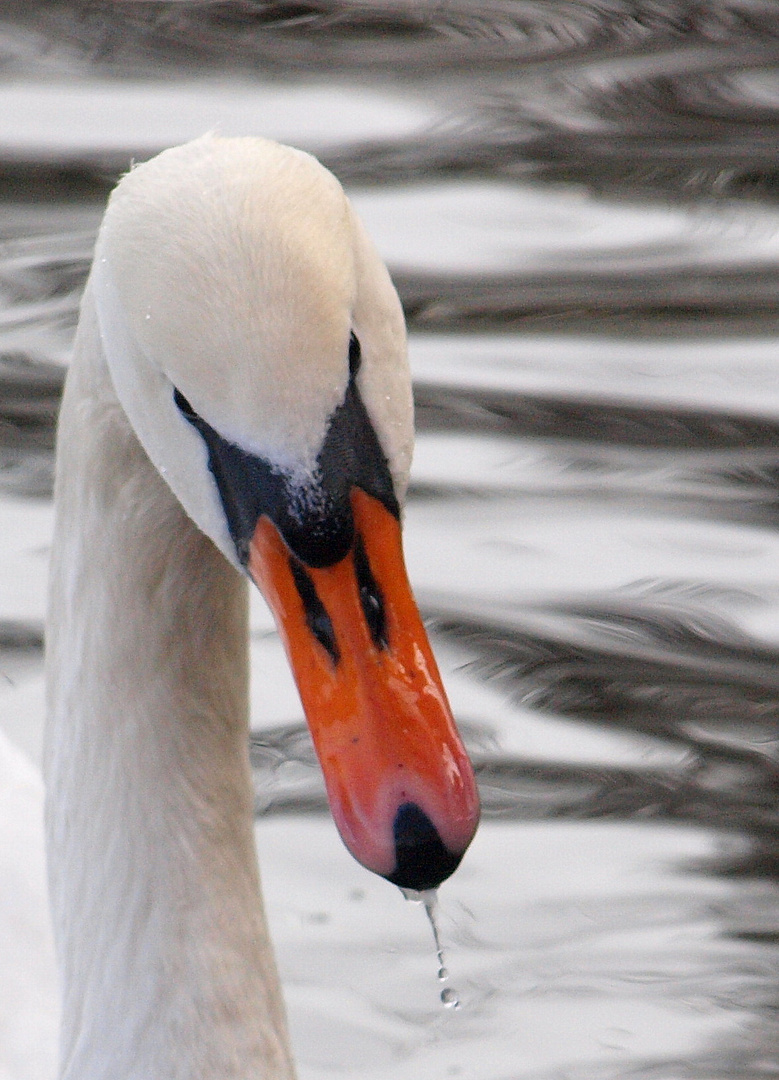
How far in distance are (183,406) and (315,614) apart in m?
0.25

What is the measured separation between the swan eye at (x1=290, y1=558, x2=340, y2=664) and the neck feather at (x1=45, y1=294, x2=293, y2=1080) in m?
0.36

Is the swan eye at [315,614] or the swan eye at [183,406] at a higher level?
the swan eye at [183,406]

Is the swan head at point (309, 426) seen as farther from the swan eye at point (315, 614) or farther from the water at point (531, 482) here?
the water at point (531, 482)

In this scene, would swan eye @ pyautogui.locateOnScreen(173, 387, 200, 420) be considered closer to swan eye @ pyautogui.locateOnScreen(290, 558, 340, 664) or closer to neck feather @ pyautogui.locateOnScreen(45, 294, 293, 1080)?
swan eye @ pyautogui.locateOnScreen(290, 558, 340, 664)

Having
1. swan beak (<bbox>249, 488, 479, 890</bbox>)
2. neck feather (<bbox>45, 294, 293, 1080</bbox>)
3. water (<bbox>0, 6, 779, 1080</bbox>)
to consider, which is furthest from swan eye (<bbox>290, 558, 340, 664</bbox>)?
water (<bbox>0, 6, 779, 1080</bbox>)

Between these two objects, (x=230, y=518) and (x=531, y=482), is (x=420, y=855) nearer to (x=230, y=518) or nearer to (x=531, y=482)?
(x=230, y=518)

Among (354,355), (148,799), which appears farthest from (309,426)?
(148,799)

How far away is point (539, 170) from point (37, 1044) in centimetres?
466

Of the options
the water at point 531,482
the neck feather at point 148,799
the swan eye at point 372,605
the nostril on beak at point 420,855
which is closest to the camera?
the nostril on beak at point 420,855

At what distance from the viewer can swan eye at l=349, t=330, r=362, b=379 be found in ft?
7.36

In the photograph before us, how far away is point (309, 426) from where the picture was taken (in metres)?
2.22

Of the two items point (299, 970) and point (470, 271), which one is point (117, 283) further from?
point (470, 271)

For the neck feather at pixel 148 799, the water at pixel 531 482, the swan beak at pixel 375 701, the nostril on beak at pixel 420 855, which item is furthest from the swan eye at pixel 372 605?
the water at pixel 531 482

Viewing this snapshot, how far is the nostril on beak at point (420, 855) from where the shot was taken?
221 centimetres
